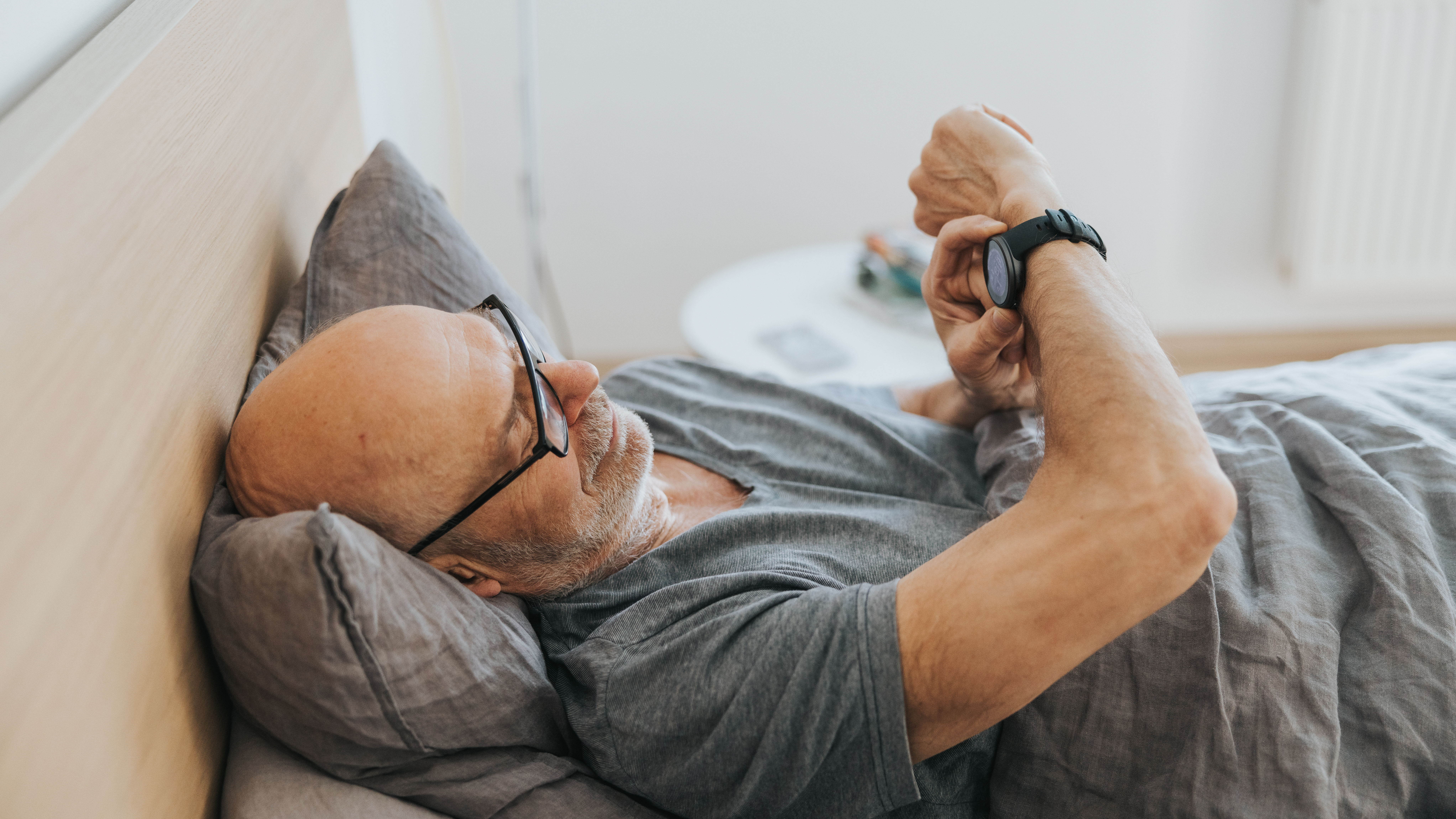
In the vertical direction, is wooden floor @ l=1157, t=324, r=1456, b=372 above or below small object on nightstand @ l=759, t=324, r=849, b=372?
below

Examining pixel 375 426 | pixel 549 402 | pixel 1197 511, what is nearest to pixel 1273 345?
pixel 1197 511

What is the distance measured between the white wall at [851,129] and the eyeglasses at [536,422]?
1943mm

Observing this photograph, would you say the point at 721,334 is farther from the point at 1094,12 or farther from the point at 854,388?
the point at 1094,12

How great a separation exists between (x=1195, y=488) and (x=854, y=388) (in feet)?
2.38

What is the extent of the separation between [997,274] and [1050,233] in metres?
0.06

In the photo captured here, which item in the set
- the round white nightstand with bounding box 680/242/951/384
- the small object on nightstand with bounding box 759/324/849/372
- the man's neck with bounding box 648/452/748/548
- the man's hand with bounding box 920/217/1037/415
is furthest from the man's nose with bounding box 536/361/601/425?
the small object on nightstand with bounding box 759/324/849/372

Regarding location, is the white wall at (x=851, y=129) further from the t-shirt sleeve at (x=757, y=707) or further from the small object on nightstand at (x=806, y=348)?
the t-shirt sleeve at (x=757, y=707)

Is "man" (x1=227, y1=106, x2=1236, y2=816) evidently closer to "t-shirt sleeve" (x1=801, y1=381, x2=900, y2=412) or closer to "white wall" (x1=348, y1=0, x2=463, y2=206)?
"t-shirt sleeve" (x1=801, y1=381, x2=900, y2=412)

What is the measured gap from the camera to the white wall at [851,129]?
9.07ft

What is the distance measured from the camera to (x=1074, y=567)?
75 centimetres

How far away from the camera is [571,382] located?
3.28ft

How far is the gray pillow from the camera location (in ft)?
2.31

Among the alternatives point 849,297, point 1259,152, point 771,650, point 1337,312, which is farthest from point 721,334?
point 1337,312

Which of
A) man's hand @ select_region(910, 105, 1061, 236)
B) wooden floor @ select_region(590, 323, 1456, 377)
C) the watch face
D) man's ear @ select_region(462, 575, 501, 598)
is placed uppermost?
man's hand @ select_region(910, 105, 1061, 236)
